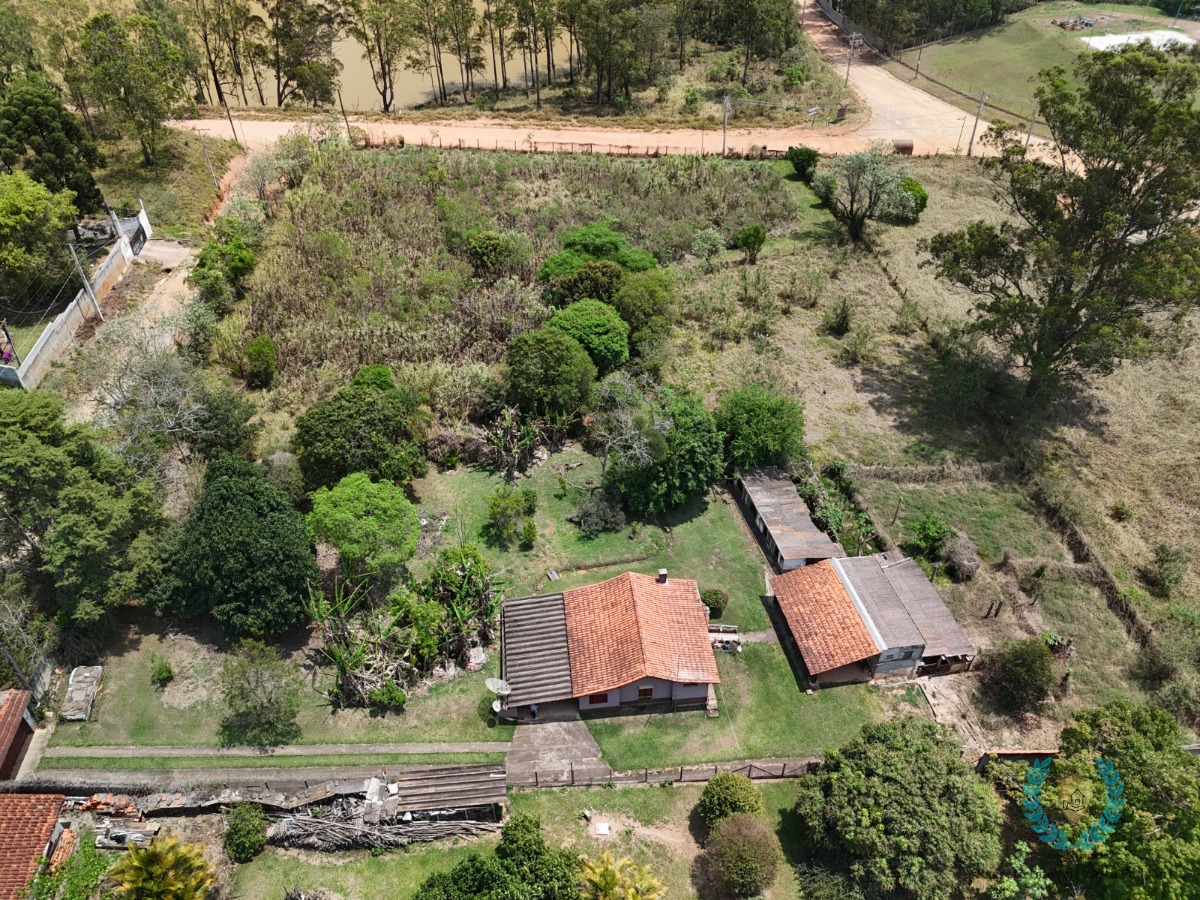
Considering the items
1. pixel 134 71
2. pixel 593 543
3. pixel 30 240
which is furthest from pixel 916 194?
pixel 30 240

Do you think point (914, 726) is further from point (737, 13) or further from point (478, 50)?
point (737, 13)

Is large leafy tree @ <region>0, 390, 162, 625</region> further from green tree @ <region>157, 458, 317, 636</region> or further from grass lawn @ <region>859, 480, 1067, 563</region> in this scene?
grass lawn @ <region>859, 480, 1067, 563</region>

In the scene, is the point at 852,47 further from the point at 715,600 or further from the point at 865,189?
the point at 715,600

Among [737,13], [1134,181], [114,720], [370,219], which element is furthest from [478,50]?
[114,720]

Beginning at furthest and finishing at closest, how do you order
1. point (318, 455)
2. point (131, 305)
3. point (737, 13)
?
point (737, 13) < point (131, 305) < point (318, 455)

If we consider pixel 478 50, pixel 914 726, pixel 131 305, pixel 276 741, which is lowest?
pixel 276 741

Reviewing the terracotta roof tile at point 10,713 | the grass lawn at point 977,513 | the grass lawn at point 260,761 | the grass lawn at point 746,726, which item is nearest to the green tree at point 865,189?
the grass lawn at point 977,513
